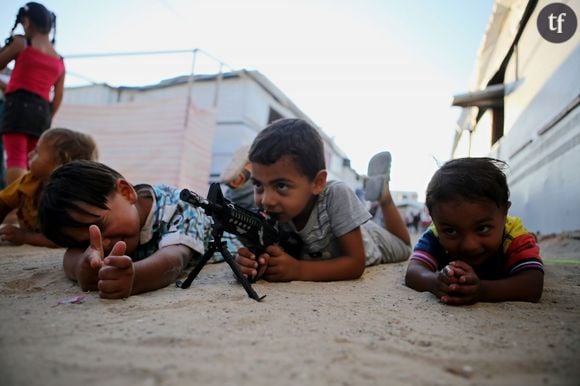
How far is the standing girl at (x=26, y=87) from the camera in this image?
320 cm

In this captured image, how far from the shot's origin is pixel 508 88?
656 cm

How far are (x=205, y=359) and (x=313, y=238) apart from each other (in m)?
1.35

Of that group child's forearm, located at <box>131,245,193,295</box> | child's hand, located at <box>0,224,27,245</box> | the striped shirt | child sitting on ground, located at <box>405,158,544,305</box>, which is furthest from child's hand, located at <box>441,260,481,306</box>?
child's hand, located at <box>0,224,27,245</box>

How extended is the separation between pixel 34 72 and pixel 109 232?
2659mm

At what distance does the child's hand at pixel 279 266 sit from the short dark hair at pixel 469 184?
76 centimetres

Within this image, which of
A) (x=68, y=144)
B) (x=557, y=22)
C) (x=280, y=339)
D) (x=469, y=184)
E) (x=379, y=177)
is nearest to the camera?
(x=280, y=339)

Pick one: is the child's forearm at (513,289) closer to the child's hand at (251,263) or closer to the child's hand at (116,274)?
the child's hand at (251,263)

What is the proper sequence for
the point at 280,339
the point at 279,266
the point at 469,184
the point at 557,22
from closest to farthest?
the point at 280,339 < the point at 469,184 < the point at 279,266 < the point at 557,22

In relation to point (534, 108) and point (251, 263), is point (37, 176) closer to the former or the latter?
point (251, 263)

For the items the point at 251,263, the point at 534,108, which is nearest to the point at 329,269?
the point at 251,263

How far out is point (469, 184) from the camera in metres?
1.53

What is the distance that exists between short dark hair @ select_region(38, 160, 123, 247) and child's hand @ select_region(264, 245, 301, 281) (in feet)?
2.73

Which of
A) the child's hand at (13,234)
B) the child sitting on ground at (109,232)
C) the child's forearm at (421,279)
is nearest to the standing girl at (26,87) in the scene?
the child's hand at (13,234)

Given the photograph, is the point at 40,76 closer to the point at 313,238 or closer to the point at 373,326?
the point at 313,238
